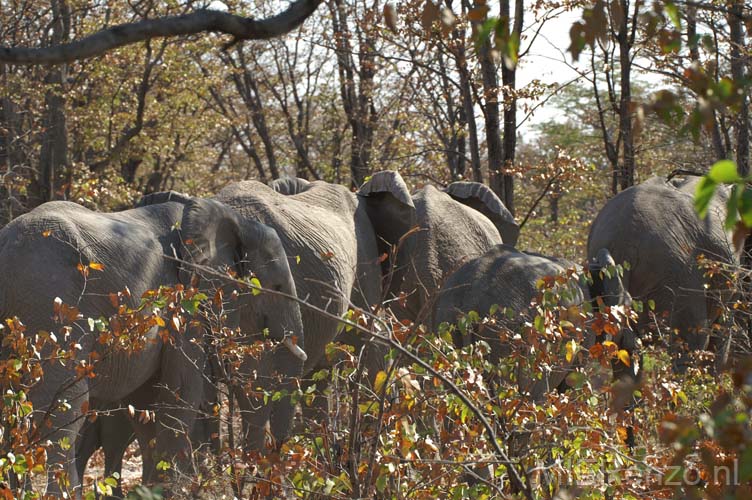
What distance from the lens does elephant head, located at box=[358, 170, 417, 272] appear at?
860 centimetres

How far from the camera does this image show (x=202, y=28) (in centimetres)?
341

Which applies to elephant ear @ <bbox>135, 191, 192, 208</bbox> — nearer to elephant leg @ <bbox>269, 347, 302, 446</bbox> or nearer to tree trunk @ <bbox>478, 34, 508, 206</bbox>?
elephant leg @ <bbox>269, 347, 302, 446</bbox>

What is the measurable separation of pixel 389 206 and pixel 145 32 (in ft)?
18.5

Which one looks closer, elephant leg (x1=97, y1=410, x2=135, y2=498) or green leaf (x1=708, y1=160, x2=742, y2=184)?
green leaf (x1=708, y1=160, x2=742, y2=184)

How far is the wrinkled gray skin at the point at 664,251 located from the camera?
8805 mm

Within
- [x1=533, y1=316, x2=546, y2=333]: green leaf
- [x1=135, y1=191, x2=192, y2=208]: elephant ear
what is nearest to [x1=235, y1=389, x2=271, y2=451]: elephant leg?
[x1=135, y1=191, x2=192, y2=208]: elephant ear

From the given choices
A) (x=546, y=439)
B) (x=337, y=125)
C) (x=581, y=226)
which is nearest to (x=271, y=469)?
(x=546, y=439)

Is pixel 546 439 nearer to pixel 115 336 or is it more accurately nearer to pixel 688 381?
pixel 115 336

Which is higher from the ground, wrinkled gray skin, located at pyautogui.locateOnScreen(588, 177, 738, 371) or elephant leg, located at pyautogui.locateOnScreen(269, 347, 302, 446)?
wrinkled gray skin, located at pyautogui.locateOnScreen(588, 177, 738, 371)

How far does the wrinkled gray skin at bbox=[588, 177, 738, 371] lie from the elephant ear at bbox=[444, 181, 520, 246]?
2.91 ft

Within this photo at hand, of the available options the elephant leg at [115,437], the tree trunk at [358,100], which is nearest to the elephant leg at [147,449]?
the elephant leg at [115,437]

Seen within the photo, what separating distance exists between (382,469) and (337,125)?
17.9m

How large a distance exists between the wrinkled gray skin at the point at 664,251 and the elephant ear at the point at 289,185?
253 centimetres

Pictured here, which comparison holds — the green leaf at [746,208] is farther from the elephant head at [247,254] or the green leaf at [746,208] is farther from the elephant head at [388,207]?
the elephant head at [388,207]
